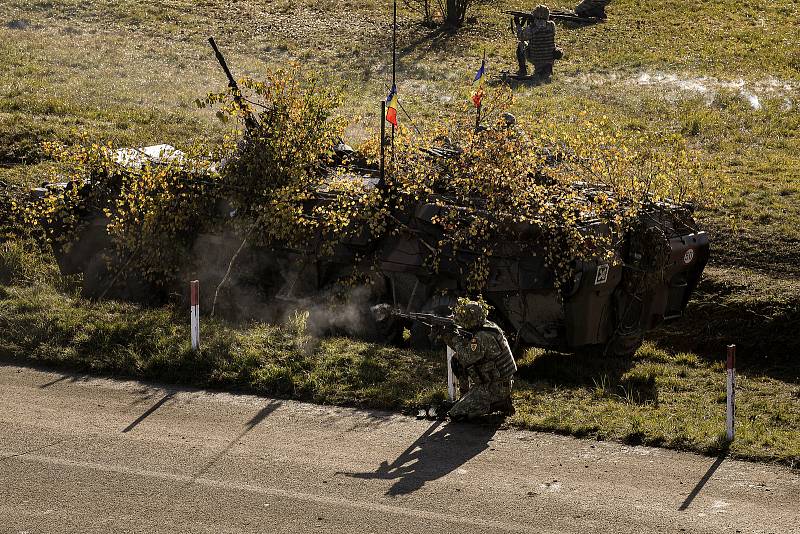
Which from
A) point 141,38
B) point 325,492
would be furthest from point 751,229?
point 141,38

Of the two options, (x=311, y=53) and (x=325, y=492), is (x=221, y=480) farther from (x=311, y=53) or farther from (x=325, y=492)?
(x=311, y=53)

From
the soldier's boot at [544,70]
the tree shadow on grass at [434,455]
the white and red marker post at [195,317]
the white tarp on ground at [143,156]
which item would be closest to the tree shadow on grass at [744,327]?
the tree shadow on grass at [434,455]

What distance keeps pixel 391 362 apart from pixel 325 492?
3428mm

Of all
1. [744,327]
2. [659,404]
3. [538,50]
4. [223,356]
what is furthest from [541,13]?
[223,356]

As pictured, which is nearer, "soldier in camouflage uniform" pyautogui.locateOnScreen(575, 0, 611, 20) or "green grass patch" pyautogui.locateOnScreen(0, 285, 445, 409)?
"green grass patch" pyautogui.locateOnScreen(0, 285, 445, 409)

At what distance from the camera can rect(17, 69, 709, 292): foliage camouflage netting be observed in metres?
13.6

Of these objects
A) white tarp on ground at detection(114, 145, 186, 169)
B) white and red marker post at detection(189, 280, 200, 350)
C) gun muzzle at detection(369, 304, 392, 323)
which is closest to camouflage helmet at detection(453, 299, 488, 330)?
gun muzzle at detection(369, 304, 392, 323)

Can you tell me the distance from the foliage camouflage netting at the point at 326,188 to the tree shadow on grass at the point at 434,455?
2781 millimetres

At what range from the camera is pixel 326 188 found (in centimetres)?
1469

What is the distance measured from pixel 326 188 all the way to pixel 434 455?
5.21 metres

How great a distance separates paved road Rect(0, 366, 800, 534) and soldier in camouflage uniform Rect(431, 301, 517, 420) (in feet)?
0.78

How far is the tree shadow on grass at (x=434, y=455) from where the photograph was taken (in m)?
9.80

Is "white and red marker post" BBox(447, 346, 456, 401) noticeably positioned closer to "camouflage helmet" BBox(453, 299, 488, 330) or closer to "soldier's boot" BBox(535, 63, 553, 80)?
"camouflage helmet" BBox(453, 299, 488, 330)

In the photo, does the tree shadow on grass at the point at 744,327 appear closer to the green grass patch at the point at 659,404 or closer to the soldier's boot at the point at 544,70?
the green grass patch at the point at 659,404
